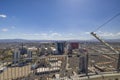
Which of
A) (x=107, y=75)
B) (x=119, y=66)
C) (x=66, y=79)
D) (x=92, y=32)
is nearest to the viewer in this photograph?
(x=66, y=79)

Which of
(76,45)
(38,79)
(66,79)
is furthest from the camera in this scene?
(76,45)

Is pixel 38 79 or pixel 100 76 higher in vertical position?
pixel 100 76

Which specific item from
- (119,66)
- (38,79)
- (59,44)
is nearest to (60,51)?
(59,44)

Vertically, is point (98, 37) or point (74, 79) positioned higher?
point (98, 37)

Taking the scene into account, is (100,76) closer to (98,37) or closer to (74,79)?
(74,79)

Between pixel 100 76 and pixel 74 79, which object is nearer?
pixel 74 79

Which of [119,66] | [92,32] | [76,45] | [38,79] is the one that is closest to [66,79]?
[119,66]

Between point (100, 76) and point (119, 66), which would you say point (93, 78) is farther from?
point (119, 66)

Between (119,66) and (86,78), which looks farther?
(119,66)

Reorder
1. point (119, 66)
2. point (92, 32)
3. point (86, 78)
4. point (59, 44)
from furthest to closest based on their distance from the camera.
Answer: point (59, 44) < point (92, 32) < point (119, 66) < point (86, 78)
